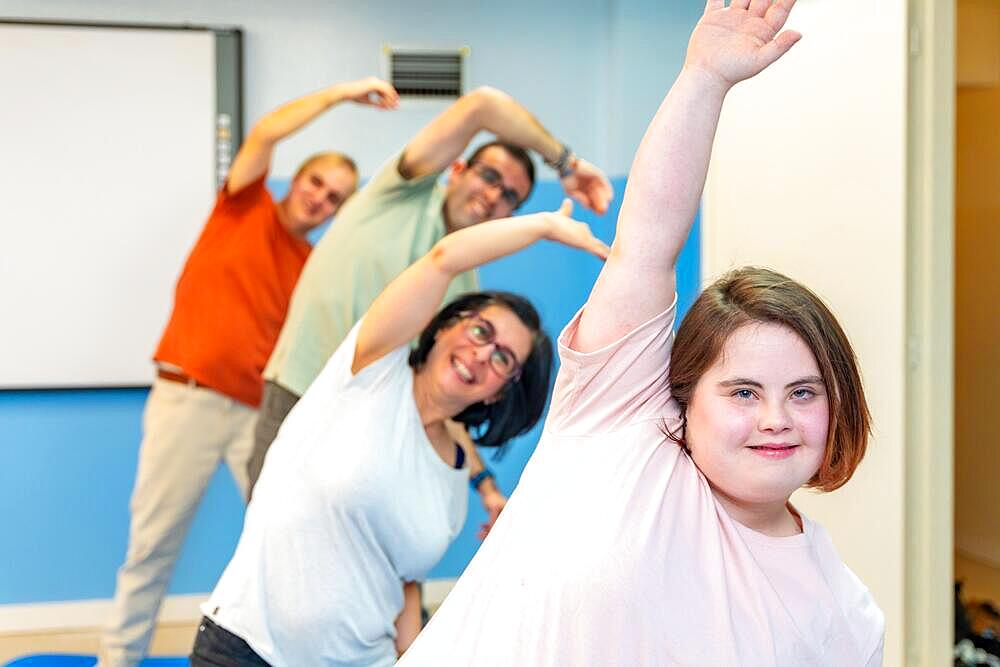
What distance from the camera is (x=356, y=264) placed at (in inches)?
111

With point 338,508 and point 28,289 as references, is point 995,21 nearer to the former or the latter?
point 338,508

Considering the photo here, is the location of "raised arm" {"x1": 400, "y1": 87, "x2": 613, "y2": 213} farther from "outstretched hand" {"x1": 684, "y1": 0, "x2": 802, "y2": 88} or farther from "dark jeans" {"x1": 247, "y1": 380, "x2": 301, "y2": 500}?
"outstretched hand" {"x1": 684, "y1": 0, "x2": 802, "y2": 88}

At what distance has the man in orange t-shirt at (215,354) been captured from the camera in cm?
318

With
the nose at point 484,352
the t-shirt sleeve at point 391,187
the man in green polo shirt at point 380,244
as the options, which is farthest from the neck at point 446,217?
the nose at point 484,352

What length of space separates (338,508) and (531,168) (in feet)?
4.13

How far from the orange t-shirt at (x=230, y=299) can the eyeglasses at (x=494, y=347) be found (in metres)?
1.49

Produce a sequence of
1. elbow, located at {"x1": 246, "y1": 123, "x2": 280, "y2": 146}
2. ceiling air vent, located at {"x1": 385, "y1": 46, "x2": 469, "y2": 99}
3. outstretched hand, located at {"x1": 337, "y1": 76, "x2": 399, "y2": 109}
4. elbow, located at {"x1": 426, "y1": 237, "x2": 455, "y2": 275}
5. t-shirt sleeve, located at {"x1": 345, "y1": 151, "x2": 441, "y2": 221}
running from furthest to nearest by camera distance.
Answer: ceiling air vent, located at {"x1": 385, "y1": 46, "x2": 469, "y2": 99} → elbow, located at {"x1": 246, "y1": 123, "x2": 280, "y2": 146} → t-shirt sleeve, located at {"x1": 345, "y1": 151, "x2": 441, "y2": 221} → outstretched hand, located at {"x1": 337, "y1": 76, "x2": 399, "y2": 109} → elbow, located at {"x1": 426, "y1": 237, "x2": 455, "y2": 275}

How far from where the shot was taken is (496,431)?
209cm

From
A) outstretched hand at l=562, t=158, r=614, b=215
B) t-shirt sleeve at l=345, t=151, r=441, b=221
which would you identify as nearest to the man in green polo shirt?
t-shirt sleeve at l=345, t=151, r=441, b=221

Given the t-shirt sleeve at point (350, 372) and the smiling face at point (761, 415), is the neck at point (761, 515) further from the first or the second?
the t-shirt sleeve at point (350, 372)

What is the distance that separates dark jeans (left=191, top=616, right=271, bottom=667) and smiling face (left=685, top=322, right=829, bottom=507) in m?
0.98

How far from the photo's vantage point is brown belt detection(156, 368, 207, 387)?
3211mm

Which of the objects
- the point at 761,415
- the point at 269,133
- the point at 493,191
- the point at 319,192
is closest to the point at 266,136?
the point at 269,133

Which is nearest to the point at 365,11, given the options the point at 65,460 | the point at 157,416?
the point at 157,416
